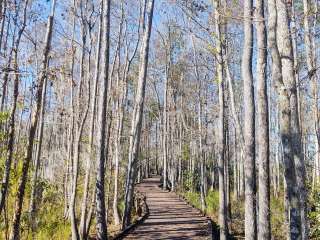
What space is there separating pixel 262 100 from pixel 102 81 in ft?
16.0

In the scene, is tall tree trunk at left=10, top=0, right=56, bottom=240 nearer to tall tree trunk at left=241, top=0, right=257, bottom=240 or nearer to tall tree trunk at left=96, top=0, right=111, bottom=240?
tall tree trunk at left=96, top=0, right=111, bottom=240

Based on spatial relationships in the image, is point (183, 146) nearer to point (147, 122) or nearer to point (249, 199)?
point (147, 122)

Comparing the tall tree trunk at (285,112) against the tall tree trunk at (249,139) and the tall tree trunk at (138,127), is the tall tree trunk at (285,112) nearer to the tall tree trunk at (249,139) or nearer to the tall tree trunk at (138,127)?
the tall tree trunk at (249,139)

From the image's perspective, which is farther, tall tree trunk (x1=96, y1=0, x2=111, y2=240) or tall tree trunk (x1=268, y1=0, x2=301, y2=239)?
tall tree trunk (x1=96, y1=0, x2=111, y2=240)

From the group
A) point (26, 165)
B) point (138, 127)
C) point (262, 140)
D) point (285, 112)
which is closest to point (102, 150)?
point (26, 165)

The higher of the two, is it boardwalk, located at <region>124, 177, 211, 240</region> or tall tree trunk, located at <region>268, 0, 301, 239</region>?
tall tree trunk, located at <region>268, 0, 301, 239</region>

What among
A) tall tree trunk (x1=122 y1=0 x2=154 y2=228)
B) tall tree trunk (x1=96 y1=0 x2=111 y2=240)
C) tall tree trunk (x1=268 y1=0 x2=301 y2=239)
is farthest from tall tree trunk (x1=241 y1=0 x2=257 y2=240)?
tall tree trunk (x1=122 y1=0 x2=154 y2=228)

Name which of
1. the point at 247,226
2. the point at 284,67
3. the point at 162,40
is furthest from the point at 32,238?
the point at 162,40

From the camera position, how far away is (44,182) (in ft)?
66.0

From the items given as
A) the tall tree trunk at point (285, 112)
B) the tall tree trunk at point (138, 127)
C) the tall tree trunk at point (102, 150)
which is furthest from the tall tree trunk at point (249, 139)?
the tall tree trunk at point (138, 127)

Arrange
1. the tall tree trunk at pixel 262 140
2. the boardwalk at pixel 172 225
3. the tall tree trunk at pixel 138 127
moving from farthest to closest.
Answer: the tall tree trunk at pixel 138 127
the boardwalk at pixel 172 225
the tall tree trunk at pixel 262 140

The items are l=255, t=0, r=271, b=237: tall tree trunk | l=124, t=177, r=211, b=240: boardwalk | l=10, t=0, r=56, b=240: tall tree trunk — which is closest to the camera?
l=255, t=0, r=271, b=237: tall tree trunk

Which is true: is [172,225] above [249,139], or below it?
below

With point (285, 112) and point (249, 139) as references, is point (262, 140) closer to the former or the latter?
point (249, 139)
